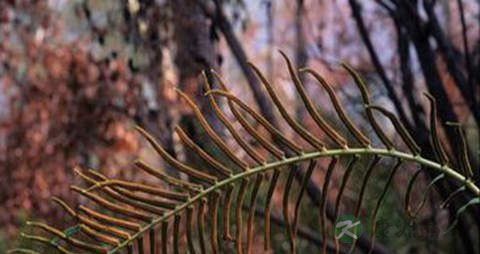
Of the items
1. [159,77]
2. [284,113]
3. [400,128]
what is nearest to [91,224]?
[284,113]

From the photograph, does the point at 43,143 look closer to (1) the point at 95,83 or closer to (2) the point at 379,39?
(1) the point at 95,83

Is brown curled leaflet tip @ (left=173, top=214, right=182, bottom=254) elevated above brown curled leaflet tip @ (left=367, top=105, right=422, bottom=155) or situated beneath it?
situated beneath

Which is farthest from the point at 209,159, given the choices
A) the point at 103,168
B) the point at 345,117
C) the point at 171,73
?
the point at 103,168

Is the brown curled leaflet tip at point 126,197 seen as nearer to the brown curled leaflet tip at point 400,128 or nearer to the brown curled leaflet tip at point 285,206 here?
the brown curled leaflet tip at point 285,206

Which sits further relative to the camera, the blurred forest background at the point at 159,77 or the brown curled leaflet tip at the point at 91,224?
the blurred forest background at the point at 159,77

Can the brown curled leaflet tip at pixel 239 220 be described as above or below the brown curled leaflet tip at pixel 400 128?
below

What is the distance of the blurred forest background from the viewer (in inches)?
105

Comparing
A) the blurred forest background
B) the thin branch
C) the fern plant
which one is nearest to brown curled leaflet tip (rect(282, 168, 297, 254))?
the fern plant

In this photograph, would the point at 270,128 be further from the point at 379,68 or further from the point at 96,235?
the point at 379,68

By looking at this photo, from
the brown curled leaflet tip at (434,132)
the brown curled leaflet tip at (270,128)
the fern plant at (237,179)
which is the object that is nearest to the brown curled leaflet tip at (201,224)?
the fern plant at (237,179)

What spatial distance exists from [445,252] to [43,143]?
121 inches

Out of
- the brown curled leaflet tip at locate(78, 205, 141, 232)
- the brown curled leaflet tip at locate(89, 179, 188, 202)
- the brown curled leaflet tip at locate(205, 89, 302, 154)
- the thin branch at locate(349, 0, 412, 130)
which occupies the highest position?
the thin branch at locate(349, 0, 412, 130)

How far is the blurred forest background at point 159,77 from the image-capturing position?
267 centimetres

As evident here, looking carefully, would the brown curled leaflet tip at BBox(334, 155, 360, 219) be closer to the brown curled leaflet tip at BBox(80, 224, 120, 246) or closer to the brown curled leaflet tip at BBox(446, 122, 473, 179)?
the brown curled leaflet tip at BBox(446, 122, 473, 179)
